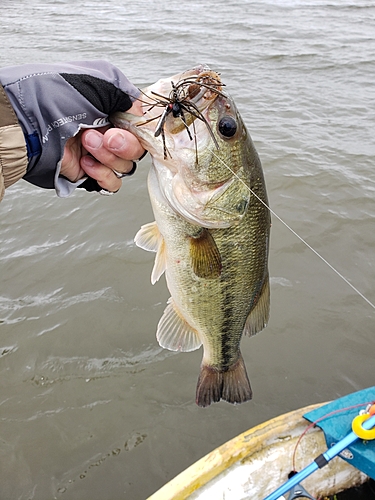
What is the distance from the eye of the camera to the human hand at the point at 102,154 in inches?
65.2

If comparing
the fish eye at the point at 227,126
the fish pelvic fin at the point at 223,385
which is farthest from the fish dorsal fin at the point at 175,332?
the fish eye at the point at 227,126

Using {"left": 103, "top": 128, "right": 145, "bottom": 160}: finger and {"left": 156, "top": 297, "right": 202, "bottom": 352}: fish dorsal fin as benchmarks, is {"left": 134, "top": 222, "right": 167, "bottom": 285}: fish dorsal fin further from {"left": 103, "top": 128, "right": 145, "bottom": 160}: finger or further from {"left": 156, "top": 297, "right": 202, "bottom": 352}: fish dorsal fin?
{"left": 103, "top": 128, "right": 145, "bottom": 160}: finger

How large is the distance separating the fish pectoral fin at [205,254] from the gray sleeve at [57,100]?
0.65 metres

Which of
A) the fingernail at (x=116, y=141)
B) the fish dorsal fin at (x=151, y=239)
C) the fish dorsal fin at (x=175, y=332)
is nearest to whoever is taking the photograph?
the fingernail at (x=116, y=141)

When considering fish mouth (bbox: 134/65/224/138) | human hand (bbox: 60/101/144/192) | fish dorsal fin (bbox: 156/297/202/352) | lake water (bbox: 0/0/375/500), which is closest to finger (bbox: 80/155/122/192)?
human hand (bbox: 60/101/144/192)

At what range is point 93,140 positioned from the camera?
5.52 feet

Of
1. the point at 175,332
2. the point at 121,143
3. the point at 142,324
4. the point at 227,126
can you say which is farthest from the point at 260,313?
the point at 142,324

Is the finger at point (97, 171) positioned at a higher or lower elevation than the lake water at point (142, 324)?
higher

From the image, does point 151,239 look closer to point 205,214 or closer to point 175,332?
point 205,214

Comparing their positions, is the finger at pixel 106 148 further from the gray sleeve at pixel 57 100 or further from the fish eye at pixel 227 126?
the fish eye at pixel 227 126

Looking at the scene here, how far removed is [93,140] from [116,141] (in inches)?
4.4

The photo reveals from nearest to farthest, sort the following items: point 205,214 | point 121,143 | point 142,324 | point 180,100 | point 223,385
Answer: point 180,100 → point 121,143 → point 205,214 → point 223,385 → point 142,324

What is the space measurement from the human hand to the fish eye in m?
0.35

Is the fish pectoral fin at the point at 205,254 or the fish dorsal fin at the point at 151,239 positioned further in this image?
the fish dorsal fin at the point at 151,239
